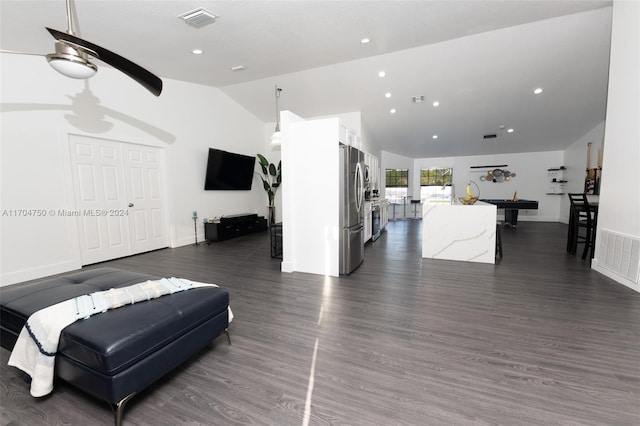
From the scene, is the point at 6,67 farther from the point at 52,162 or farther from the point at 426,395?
the point at 426,395

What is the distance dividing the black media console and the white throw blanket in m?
4.82

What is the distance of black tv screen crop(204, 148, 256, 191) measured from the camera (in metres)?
6.62

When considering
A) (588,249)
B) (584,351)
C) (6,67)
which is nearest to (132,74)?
(6,67)

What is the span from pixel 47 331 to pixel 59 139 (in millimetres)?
3935

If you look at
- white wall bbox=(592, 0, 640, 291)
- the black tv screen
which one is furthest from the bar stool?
the black tv screen

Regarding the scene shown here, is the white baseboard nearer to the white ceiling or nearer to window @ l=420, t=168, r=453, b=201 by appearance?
the white ceiling

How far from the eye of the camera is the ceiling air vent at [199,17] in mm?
3268

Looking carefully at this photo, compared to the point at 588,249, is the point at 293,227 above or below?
above

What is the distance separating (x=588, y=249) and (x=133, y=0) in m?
7.67

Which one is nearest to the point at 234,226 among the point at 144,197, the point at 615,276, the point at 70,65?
the point at 144,197

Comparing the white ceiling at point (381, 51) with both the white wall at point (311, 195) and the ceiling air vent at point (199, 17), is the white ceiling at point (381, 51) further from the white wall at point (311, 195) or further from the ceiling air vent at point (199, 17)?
the white wall at point (311, 195)

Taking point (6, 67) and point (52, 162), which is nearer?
point (6, 67)

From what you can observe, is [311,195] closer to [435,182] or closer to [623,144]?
[623,144]

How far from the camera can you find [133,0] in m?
3.03
